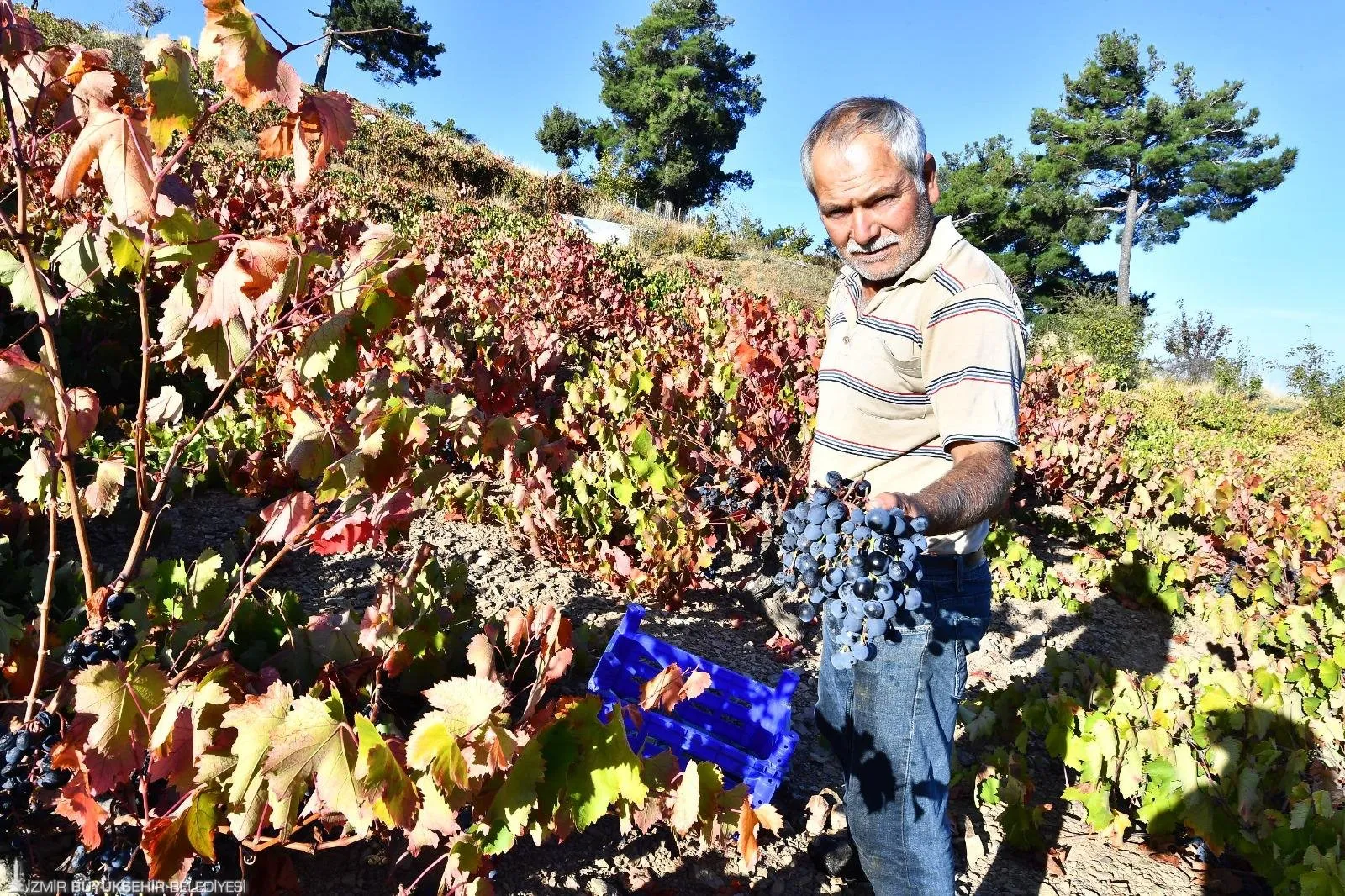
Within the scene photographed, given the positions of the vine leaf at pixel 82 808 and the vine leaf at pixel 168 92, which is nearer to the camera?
the vine leaf at pixel 168 92

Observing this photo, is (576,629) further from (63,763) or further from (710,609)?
(63,763)

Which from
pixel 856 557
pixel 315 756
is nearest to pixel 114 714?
pixel 315 756

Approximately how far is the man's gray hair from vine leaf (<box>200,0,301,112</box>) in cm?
108

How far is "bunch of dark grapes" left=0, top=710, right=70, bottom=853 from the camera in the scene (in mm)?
1531

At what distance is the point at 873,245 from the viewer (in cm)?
170

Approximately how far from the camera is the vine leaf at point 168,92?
124 cm

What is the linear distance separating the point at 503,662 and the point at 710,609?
1819 millimetres

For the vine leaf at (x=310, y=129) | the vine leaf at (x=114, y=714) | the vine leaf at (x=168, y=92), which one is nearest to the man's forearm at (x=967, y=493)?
the vine leaf at (x=310, y=129)

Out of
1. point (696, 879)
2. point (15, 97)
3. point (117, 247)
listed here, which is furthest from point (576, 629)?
point (15, 97)

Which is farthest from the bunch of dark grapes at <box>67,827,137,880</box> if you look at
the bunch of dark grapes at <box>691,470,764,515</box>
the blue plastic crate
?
the bunch of dark grapes at <box>691,470,764,515</box>

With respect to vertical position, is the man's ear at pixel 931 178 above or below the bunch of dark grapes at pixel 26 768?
above

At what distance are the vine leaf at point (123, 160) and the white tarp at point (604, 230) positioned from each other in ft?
63.7

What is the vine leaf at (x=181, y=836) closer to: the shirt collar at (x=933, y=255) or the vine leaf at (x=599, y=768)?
the vine leaf at (x=599, y=768)

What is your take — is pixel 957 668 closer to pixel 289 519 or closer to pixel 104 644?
pixel 289 519
